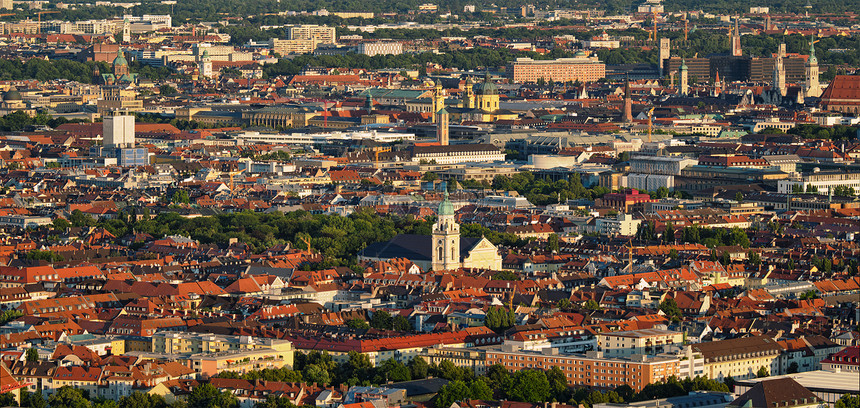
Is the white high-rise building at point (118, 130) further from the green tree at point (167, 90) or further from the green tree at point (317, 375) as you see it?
the green tree at point (317, 375)

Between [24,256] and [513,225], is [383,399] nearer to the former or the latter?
[24,256]

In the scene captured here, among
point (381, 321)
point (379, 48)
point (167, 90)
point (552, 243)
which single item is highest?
point (381, 321)

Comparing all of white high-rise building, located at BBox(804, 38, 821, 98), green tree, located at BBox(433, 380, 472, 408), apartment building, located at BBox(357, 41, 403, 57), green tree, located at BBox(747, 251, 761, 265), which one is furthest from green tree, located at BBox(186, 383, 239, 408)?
apartment building, located at BBox(357, 41, 403, 57)

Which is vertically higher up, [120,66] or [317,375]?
[317,375]

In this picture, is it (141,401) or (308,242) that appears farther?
(308,242)

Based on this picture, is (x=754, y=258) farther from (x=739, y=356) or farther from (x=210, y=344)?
(x=210, y=344)

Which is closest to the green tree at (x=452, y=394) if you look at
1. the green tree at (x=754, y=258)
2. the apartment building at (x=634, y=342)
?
the apartment building at (x=634, y=342)

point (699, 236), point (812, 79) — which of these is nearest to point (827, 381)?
point (699, 236)
